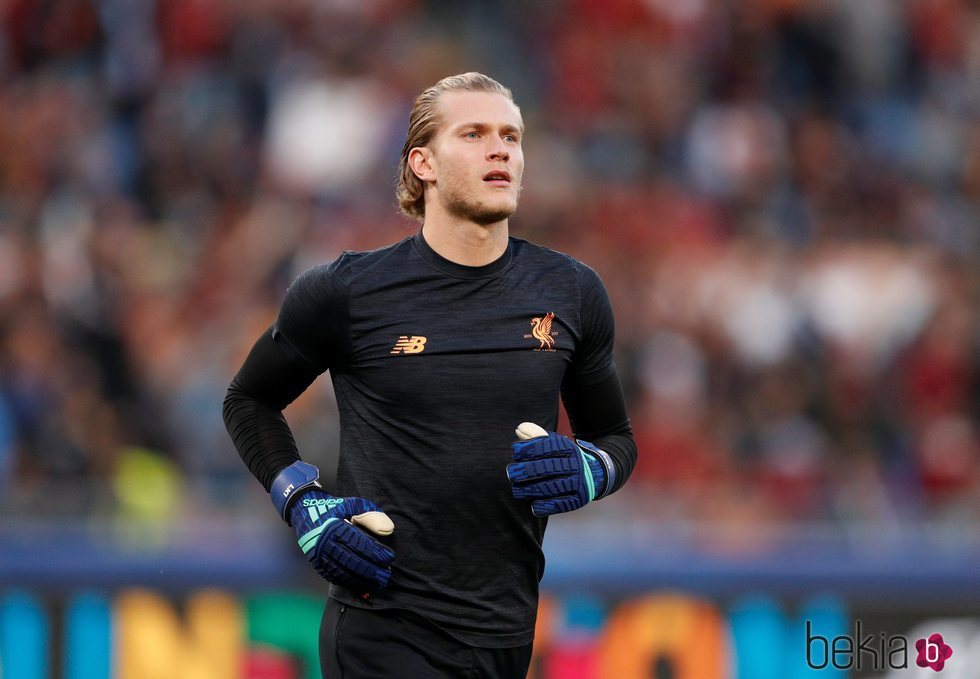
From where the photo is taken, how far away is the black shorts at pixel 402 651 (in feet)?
13.5

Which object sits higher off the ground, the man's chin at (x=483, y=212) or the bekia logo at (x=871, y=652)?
the bekia logo at (x=871, y=652)

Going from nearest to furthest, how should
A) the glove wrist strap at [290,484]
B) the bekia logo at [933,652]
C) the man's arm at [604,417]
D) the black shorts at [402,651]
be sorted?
the black shorts at [402,651] < the glove wrist strap at [290,484] < the man's arm at [604,417] < the bekia logo at [933,652]

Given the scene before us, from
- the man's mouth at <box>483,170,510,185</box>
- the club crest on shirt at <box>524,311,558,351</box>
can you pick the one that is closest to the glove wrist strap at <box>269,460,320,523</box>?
the club crest on shirt at <box>524,311,558,351</box>

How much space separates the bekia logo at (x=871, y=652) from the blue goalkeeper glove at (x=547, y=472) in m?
3.53

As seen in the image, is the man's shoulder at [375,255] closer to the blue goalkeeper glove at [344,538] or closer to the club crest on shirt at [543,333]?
the club crest on shirt at [543,333]

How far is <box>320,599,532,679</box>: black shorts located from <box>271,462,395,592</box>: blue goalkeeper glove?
4.3 inches

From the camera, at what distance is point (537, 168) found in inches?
457

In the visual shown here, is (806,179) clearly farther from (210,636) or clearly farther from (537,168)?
(210,636)

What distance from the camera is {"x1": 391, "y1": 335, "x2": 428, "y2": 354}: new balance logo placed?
4.19 meters

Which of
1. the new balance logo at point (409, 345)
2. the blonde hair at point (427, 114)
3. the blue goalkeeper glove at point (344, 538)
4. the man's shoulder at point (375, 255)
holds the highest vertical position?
the blonde hair at point (427, 114)

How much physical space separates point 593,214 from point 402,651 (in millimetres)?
7607

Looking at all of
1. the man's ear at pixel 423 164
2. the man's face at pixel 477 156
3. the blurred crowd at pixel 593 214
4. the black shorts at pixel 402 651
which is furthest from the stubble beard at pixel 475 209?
the blurred crowd at pixel 593 214

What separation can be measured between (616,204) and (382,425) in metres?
7.60

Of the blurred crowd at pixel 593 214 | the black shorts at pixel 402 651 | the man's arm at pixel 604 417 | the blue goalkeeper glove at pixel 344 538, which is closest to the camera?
the blue goalkeeper glove at pixel 344 538
